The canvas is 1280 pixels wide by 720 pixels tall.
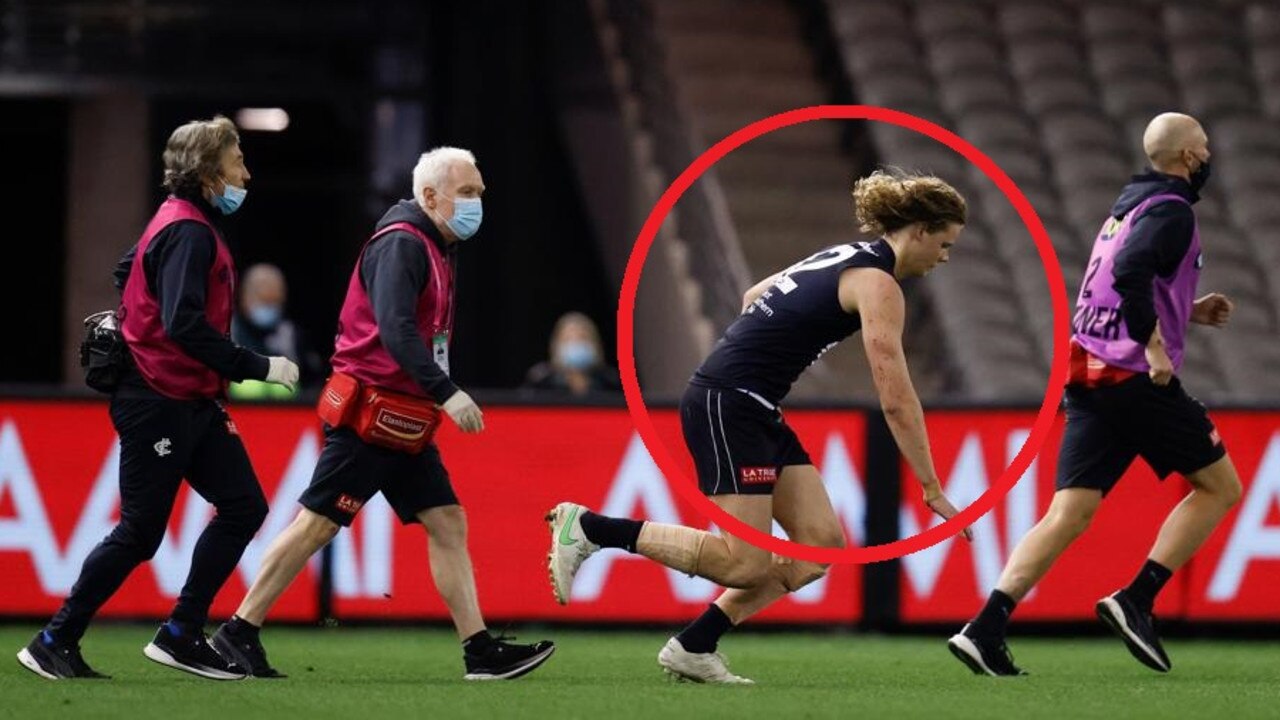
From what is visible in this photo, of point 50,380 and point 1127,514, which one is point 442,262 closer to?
point 1127,514

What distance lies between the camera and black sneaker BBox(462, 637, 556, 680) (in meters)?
10.1

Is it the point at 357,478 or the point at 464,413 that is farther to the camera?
the point at 357,478

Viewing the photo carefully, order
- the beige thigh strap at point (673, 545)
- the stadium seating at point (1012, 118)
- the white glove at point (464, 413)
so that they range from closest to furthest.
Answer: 1. the white glove at point (464, 413)
2. the beige thigh strap at point (673, 545)
3. the stadium seating at point (1012, 118)

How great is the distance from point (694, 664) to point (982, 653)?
1235 millimetres

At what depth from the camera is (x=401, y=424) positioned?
9859mm

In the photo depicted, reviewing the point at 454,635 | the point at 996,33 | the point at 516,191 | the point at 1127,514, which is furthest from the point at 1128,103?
the point at 454,635

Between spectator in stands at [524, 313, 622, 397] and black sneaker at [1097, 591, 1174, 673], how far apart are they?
5.37m

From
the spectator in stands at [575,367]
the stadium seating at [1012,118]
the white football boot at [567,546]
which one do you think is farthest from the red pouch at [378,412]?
the stadium seating at [1012,118]

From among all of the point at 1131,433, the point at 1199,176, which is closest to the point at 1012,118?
the point at 1199,176

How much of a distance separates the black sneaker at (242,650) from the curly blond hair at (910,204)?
9.43ft

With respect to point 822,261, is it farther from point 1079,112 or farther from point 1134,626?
point 1079,112

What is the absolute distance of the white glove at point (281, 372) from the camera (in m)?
9.49

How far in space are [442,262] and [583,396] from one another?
3721mm

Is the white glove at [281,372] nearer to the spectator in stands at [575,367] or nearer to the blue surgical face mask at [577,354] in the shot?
the spectator in stands at [575,367]
